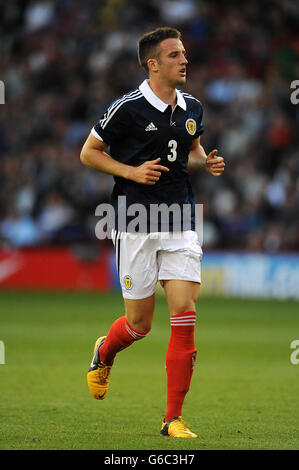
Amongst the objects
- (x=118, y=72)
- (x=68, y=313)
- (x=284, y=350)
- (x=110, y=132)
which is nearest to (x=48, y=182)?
(x=118, y=72)

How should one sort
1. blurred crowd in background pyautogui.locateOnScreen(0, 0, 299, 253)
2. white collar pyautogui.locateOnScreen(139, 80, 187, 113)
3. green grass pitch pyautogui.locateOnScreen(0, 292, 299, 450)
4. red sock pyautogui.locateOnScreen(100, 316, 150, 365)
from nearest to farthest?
green grass pitch pyautogui.locateOnScreen(0, 292, 299, 450) < white collar pyautogui.locateOnScreen(139, 80, 187, 113) < red sock pyautogui.locateOnScreen(100, 316, 150, 365) < blurred crowd in background pyautogui.locateOnScreen(0, 0, 299, 253)

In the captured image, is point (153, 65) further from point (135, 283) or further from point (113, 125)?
point (135, 283)

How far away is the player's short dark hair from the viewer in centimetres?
621

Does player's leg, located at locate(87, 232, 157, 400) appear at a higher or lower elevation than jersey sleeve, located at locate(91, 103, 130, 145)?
lower

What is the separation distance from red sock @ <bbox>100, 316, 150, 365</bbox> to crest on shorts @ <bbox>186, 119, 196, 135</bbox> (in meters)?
1.38

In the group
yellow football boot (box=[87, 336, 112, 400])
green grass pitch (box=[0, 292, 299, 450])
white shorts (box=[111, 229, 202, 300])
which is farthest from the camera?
yellow football boot (box=[87, 336, 112, 400])

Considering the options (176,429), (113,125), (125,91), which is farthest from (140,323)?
(125,91)

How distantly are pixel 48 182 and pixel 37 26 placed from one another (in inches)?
271

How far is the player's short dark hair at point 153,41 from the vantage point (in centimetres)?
621

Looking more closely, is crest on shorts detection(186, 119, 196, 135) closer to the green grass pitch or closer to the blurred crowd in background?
the green grass pitch

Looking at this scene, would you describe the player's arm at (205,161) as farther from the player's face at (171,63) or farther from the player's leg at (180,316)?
the player's leg at (180,316)

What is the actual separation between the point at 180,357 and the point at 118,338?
0.70m

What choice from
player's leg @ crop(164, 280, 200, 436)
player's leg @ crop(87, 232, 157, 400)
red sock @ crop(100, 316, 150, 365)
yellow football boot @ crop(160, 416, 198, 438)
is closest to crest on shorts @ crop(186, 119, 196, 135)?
player's leg @ crop(87, 232, 157, 400)
